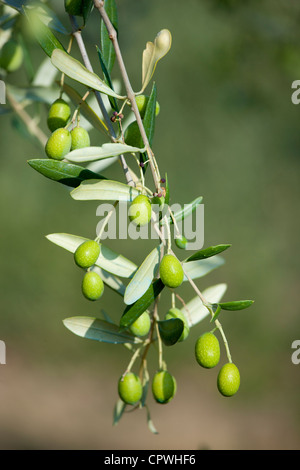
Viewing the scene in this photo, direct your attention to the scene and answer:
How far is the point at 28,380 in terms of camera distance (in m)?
3.79

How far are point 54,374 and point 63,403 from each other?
0.78 ft

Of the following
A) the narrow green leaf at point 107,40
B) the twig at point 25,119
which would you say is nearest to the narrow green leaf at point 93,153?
the narrow green leaf at point 107,40

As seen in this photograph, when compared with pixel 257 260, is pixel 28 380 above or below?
below

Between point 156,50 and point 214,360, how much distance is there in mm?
373

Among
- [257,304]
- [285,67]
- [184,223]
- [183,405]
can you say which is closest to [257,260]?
[257,304]

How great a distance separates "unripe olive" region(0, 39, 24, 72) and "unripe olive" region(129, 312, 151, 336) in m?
0.51

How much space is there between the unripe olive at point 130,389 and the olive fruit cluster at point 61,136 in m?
0.32

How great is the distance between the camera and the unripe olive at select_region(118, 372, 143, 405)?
27.0 inches

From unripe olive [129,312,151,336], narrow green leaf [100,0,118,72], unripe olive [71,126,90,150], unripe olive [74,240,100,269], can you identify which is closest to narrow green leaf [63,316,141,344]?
unripe olive [129,312,151,336]

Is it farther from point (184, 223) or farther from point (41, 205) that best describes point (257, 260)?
point (184, 223)

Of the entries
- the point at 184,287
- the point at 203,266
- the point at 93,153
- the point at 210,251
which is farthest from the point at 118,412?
the point at 184,287

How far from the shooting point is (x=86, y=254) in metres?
0.58

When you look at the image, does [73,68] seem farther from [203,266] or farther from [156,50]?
[203,266]

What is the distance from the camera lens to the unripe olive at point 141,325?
0.66 meters
